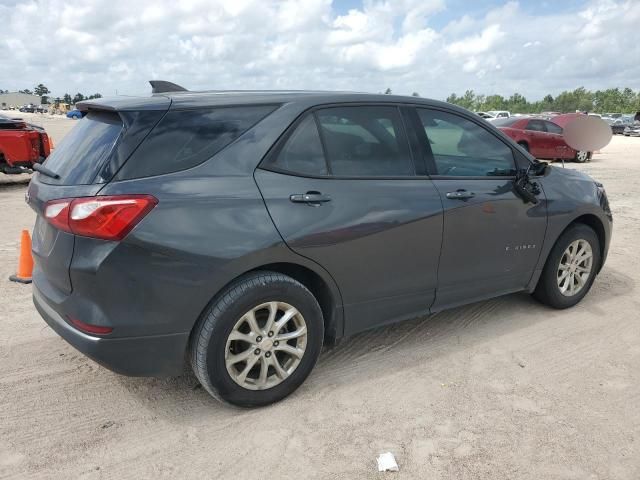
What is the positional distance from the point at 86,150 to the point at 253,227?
97cm

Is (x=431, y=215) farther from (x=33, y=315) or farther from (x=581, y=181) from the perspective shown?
(x=33, y=315)

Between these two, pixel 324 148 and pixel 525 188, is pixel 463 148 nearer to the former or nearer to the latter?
pixel 525 188

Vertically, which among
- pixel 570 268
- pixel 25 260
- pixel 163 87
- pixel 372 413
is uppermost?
pixel 163 87

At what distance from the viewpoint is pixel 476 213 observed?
3.80 metres

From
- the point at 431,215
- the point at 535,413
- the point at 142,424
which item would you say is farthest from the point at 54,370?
the point at 535,413

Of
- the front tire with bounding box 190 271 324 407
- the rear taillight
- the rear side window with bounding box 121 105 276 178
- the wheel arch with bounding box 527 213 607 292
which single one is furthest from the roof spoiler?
the wheel arch with bounding box 527 213 607 292

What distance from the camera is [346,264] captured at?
323 cm

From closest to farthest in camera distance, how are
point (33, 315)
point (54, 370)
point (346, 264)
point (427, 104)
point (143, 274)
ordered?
point (143, 274) → point (346, 264) → point (54, 370) → point (427, 104) → point (33, 315)

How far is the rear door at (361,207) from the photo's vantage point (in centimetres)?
305

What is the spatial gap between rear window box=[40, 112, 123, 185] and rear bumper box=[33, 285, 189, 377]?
74 cm

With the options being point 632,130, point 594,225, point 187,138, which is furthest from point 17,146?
point 632,130

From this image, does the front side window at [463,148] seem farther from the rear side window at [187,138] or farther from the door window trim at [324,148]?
the rear side window at [187,138]

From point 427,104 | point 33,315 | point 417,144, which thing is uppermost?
point 427,104

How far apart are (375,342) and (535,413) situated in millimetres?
1215
